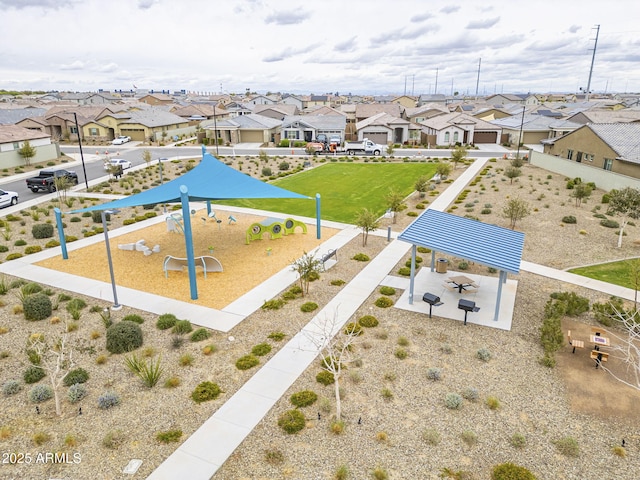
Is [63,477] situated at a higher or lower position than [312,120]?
lower

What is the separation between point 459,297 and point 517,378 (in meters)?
5.53

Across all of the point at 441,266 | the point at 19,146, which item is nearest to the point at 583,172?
the point at 441,266

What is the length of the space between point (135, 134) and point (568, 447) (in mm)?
79310

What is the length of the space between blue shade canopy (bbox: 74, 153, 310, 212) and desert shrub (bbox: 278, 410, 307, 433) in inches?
448

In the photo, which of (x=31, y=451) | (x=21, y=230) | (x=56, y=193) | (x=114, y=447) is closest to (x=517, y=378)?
(x=114, y=447)

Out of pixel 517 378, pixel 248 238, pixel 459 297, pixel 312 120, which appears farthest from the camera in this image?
pixel 312 120

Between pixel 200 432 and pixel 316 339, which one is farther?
pixel 316 339

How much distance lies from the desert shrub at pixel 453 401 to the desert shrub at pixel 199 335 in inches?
326

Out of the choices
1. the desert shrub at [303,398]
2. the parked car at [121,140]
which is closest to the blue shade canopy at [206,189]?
the desert shrub at [303,398]

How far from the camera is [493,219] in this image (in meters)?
30.0

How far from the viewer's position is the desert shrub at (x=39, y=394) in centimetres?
1195

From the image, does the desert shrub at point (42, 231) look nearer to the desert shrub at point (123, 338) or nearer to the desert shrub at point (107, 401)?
the desert shrub at point (123, 338)

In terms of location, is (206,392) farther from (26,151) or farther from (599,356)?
(26,151)

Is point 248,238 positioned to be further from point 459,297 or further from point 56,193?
point 56,193
